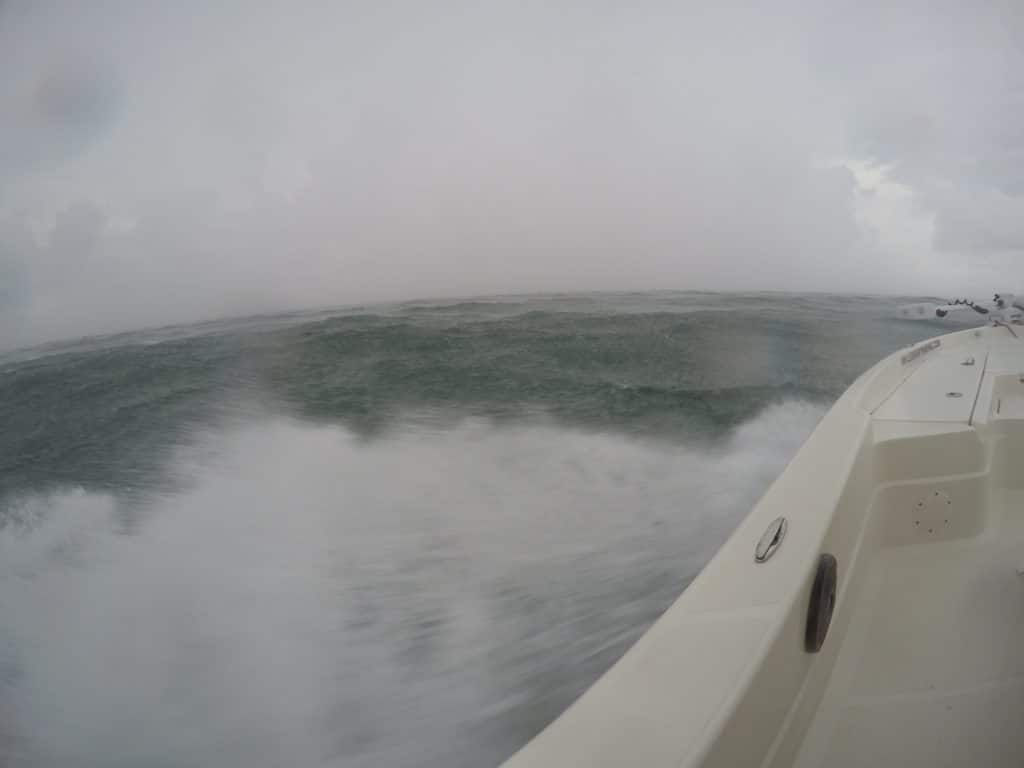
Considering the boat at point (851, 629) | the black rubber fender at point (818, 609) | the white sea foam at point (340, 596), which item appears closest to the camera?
the boat at point (851, 629)

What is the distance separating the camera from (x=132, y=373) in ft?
16.0

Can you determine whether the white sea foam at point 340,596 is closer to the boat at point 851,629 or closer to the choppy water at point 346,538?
the choppy water at point 346,538

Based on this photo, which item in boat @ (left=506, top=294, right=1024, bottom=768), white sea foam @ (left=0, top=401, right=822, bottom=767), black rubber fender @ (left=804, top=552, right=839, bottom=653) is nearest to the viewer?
boat @ (left=506, top=294, right=1024, bottom=768)

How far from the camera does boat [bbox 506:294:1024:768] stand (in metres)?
0.56

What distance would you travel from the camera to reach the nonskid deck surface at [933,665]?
29.5 inches

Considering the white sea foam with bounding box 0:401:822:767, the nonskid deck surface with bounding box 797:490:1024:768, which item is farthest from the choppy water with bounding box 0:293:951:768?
the nonskid deck surface with bounding box 797:490:1024:768

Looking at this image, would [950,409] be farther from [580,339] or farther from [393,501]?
[580,339]

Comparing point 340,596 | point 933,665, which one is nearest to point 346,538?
point 340,596

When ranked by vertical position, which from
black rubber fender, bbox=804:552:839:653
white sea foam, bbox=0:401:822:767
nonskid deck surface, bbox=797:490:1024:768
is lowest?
white sea foam, bbox=0:401:822:767

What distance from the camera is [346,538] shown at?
94.0 inches

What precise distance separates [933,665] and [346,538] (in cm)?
A: 232

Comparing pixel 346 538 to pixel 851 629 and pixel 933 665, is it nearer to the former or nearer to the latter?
pixel 851 629

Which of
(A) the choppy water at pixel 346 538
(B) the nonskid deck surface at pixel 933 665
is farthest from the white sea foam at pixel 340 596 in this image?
(B) the nonskid deck surface at pixel 933 665

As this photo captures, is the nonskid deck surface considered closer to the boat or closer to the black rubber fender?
the boat
